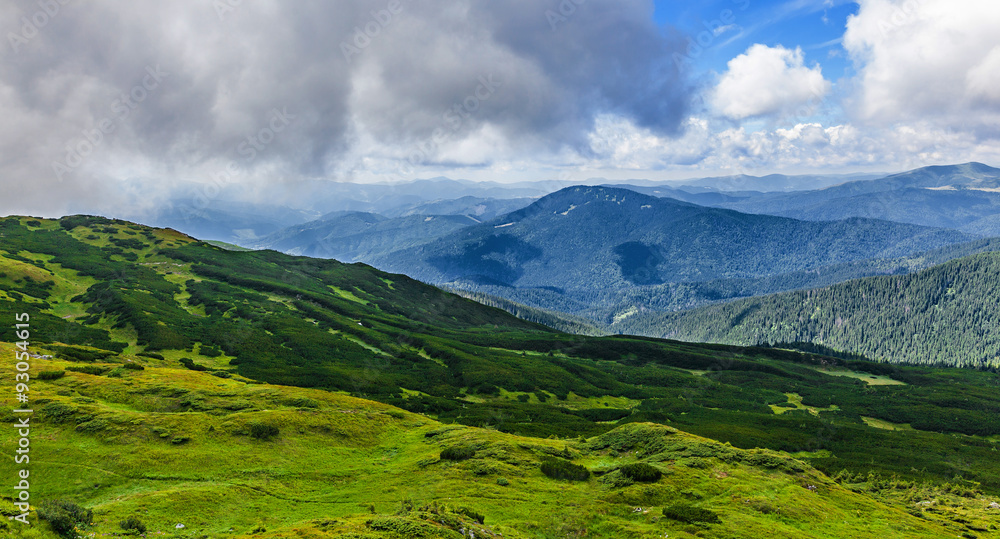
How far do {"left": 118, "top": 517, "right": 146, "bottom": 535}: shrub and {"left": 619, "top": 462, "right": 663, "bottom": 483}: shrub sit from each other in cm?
3553

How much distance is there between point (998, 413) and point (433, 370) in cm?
20958

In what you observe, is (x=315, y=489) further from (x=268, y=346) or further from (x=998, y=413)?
(x=998, y=413)

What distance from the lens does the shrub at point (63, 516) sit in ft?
77.7

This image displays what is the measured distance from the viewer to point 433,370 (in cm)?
14688

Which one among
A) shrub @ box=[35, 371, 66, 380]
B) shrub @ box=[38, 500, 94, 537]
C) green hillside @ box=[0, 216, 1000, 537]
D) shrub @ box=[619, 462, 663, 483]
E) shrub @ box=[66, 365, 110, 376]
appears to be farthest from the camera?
shrub @ box=[66, 365, 110, 376]

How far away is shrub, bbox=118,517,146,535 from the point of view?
2716 centimetres

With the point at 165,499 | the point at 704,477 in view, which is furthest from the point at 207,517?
the point at 704,477

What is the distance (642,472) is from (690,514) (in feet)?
25.1

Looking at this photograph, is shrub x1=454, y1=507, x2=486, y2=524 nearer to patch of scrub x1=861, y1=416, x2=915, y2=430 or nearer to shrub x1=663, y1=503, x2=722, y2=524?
shrub x1=663, y1=503, x2=722, y2=524

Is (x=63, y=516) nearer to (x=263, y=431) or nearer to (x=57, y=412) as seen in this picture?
(x=263, y=431)

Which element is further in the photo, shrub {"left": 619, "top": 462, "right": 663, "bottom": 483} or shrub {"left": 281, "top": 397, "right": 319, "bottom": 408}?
shrub {"left": 281, "top": 397, "right": 319, "bottom": 408}

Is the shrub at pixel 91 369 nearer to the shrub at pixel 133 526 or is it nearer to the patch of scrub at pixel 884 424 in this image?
the shrub at pixel 133 526

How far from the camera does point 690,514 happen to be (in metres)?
34.4

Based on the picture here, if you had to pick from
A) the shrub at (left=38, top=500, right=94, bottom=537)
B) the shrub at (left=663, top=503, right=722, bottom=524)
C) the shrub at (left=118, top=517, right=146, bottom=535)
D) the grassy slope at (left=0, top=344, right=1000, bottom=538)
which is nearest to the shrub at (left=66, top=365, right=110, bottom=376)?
the grassy slope at (left=0, top=344, right=1000, bottom=538)
